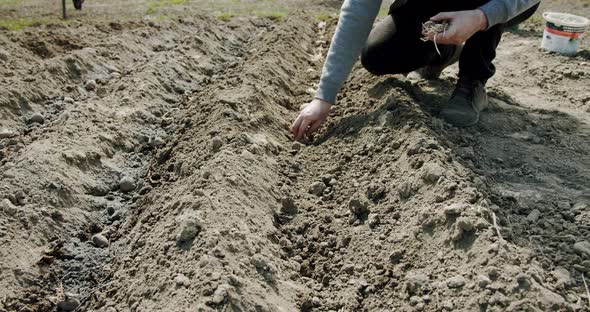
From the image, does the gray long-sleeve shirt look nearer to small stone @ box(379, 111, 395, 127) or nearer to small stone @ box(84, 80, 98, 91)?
small stone @ box(379, 111, 395, 127)

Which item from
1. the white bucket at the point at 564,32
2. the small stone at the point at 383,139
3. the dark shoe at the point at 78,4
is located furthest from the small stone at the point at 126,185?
the dark shoe at the point at 78,4

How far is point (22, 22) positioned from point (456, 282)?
5.94 m

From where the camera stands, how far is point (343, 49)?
11.6 ft

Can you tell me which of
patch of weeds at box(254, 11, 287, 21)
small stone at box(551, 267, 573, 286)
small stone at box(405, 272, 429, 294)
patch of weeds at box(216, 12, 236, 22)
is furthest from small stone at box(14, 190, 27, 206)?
patch of weeds at box(254, 11, 287, 21)

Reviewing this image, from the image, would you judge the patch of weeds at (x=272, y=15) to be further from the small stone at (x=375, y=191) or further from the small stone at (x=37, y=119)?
the small stone at (x=375, y=191)

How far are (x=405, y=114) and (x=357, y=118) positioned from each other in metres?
0.37

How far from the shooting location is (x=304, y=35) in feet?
21.4

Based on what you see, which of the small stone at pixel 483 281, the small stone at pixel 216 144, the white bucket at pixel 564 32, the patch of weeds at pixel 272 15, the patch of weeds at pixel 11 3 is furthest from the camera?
the patch of weeds at pixel 11 3

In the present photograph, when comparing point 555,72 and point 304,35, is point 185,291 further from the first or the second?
point 304,35

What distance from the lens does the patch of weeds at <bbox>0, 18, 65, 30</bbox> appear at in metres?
6.38

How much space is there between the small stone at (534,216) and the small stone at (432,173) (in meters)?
0.46

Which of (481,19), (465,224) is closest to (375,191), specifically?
(465,224)

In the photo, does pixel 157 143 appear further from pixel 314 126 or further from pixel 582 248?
pixel 582 248

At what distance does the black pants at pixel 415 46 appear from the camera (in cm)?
394
